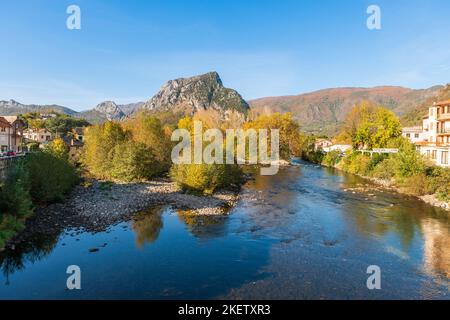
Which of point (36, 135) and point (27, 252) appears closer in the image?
point (27, 252)

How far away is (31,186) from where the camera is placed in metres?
22.2

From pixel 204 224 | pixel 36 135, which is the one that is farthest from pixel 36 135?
pixel 204 224

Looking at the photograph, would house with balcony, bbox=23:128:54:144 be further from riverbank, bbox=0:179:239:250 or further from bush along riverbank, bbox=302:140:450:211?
bush along riverbank, bbox=302:140:450:211

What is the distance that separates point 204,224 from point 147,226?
3441 millimetres

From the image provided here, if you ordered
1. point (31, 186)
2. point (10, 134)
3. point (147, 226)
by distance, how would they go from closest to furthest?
1. point (147, 226)
2. point (31, 186)
3. point (10, 134)

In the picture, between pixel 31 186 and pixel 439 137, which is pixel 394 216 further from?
pixel 439 137

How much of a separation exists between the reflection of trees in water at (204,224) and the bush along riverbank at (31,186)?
29.5ft

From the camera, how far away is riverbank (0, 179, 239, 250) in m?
19.2

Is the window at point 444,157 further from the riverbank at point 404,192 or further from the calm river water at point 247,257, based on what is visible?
the calm river water at point 247,257

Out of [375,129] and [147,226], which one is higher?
[375,129]

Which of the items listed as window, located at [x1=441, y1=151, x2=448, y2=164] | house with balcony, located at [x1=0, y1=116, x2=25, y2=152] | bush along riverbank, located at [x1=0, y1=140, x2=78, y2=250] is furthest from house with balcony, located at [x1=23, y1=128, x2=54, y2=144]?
window, located at [x1=441, y1=151, x2=448, y2=164]

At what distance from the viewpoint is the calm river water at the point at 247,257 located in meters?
12.2

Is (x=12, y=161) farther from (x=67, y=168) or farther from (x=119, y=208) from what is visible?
(x=119, y=208)

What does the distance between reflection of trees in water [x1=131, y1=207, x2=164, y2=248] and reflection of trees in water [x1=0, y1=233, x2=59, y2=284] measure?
4.15 meters
